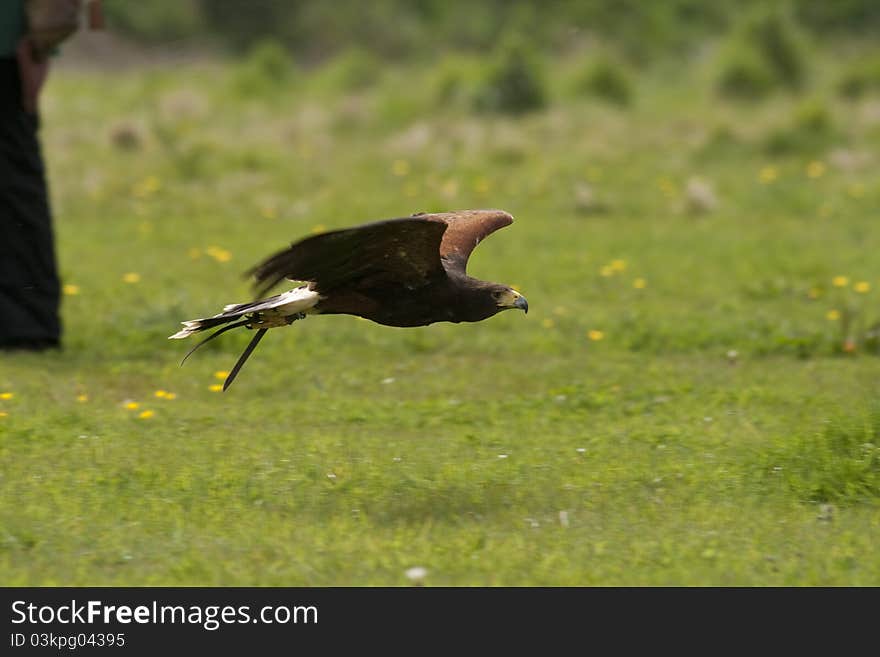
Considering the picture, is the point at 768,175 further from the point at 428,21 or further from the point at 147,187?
the point at 428,21

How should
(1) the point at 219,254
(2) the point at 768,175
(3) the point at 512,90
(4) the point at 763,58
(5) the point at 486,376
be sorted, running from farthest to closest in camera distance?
(4) the point at 763,58, (3) the point at 512,90, (2) the point at 768,175, (1) the point at 219,254, (5) the point at 486,376

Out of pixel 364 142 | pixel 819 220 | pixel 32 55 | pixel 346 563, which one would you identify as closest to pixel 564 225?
pixel 819 220

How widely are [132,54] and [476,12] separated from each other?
8.75m

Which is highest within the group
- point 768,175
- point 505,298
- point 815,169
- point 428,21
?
point 505,298

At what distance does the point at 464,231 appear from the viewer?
294 inches

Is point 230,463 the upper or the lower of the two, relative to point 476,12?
upper

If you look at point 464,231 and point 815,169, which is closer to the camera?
point 464,231

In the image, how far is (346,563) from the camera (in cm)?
580

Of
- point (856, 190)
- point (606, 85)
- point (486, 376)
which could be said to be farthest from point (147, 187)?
point (606, 85)

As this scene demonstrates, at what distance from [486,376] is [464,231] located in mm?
2212

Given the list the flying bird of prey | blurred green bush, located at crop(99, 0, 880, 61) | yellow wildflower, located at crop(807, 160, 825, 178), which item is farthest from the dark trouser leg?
blurred green bush, located at crop(99, 0, 880, 61)

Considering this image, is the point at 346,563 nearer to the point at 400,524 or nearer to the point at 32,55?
the point at 400,524

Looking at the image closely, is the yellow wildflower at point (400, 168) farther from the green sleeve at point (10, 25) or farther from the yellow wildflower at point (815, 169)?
the green sleeve at point (10, 25)

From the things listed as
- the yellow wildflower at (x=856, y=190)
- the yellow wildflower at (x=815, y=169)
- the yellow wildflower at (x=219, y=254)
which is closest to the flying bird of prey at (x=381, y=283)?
the yellow wildflower at (x=219, y=254)
